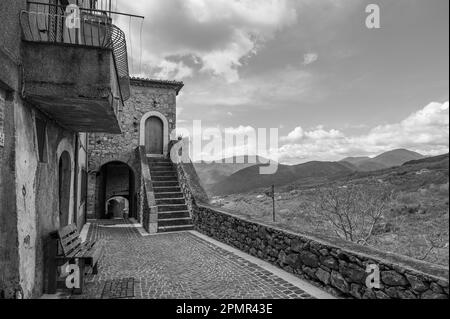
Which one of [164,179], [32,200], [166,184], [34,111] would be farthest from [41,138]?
[164,179]

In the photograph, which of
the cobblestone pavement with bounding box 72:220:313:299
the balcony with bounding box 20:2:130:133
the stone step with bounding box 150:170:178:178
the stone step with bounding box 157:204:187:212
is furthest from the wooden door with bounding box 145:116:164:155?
the balcony with bounding box 20:2:130:133

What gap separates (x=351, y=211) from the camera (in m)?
7.92

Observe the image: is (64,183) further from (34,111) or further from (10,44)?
(10,44)

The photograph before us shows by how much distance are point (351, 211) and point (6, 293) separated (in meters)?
7.64

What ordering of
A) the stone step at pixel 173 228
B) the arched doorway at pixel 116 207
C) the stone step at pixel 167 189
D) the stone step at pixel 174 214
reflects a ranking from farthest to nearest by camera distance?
the arched doorway at pixel 116 207 → the stone step at pixel 167 189 → the stone step at pixel 174 214 → the stone step at pixel 173 228

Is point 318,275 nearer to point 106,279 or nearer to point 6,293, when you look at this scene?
point 106,279

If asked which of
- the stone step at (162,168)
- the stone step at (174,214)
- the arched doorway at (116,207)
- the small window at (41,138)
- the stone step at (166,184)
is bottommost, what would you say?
the arched doorway at (116,207)

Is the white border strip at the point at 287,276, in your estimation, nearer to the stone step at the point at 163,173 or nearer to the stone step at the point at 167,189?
the stone step at the point at 167,189

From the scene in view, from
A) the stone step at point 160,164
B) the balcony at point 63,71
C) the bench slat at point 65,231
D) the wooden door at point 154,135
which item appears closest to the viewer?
the balcony at point 63,71

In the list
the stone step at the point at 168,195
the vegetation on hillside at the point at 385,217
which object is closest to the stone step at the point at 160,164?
the stone step at the point at 168,195

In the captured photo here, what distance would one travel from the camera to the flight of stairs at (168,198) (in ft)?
34.0

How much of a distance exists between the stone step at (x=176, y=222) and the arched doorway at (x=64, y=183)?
3.77 meters

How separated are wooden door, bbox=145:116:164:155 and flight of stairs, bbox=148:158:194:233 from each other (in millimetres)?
1663
